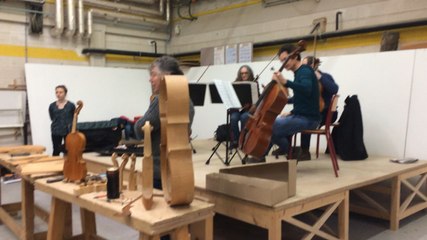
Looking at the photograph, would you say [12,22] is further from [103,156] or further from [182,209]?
[182,209]

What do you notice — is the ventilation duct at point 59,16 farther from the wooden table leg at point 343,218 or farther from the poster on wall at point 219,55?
the wooden table leg at point 343,218

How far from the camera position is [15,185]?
488cm

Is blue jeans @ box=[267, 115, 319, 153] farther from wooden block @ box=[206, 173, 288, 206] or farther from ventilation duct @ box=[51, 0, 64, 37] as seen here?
ventilation duct @ box=[51, 0, 64, 37]

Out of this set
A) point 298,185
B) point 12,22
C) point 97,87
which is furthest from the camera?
point 97,87

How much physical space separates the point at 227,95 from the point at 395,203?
1710 mm

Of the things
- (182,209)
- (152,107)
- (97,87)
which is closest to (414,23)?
(152,107)

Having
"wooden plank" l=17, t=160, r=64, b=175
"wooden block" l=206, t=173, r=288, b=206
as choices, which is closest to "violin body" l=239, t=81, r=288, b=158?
"wooden block" l=206, t=173, r=288, b=206

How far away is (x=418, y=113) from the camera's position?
409cm

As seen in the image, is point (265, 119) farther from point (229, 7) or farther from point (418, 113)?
point (229, 7)

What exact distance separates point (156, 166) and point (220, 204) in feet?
1.74

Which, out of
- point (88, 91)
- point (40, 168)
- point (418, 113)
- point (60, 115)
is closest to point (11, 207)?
point (40, 168)

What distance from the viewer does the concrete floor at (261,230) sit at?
314 centimetres

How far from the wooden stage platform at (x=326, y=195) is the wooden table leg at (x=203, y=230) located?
15.2 inches

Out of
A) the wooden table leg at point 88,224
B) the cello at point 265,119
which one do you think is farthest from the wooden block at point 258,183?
the wooden table leg at point 88,224
